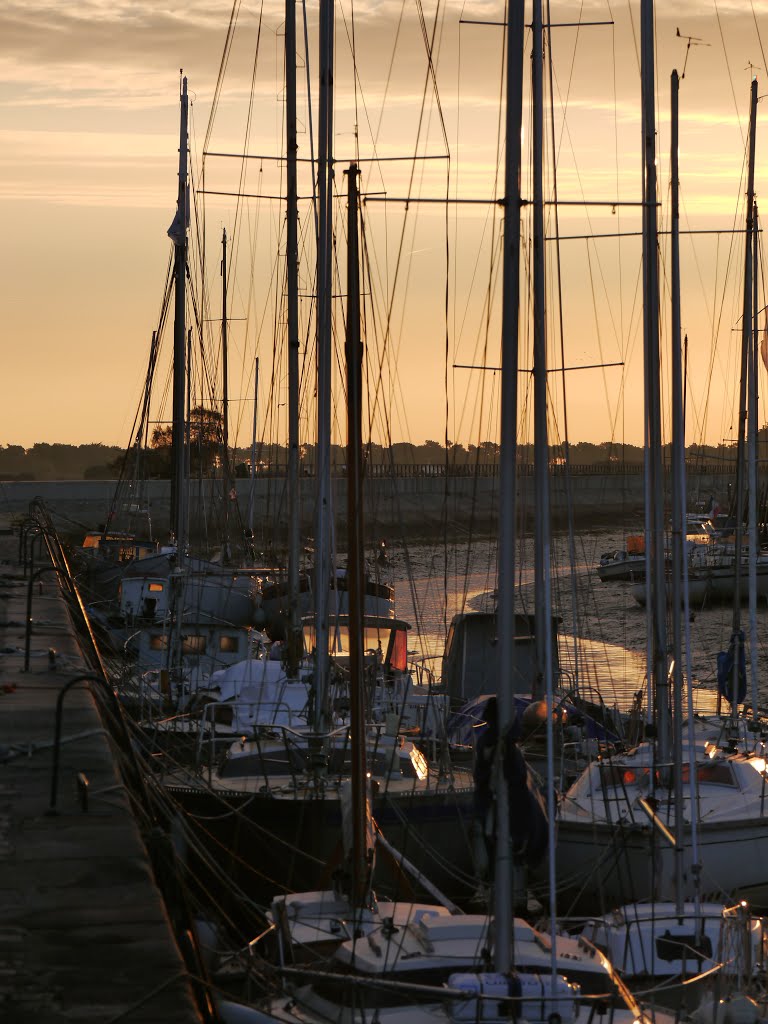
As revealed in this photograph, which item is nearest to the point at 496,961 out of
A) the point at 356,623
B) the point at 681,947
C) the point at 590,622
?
the point at 356,623

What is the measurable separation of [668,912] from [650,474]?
5.80 m

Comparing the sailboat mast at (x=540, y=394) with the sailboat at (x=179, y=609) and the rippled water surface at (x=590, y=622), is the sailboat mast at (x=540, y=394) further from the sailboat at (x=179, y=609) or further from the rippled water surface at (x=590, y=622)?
the sailboat at (x=179, y=609)

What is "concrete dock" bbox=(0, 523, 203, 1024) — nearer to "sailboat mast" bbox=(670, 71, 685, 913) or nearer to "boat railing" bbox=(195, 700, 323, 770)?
"boat railing" bbox=(195, 700, 323, 770)

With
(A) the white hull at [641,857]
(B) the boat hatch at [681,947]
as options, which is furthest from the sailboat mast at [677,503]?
(A) the white hull at [641,857]

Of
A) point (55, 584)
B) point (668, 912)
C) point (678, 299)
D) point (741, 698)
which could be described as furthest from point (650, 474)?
point (55, 584)

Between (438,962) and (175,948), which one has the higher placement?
(175,948)

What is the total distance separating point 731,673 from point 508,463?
14697 millimetres

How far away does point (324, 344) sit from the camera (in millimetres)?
18984

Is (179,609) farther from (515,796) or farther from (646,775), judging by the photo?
(515,796)

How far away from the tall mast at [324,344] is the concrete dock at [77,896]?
3.73m

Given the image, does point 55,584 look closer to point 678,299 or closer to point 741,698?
point 741,698

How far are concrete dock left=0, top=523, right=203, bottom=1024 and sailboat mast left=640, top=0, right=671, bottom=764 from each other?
231 inches

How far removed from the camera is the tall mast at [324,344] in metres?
17.9

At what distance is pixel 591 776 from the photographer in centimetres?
1645
